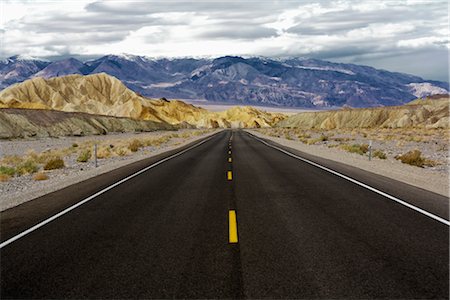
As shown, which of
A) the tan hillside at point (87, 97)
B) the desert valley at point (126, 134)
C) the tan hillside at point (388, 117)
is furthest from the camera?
the tan hillside at point (87, 97)

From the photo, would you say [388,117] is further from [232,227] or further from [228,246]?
[228,246]

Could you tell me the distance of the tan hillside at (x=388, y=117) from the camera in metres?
105

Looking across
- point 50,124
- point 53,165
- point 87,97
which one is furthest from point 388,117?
point 53,165

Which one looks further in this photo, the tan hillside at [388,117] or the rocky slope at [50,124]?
the tan hillside at [388,117]

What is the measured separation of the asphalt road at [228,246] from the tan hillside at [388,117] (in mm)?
88787

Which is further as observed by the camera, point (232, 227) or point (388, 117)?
point (388, 117)

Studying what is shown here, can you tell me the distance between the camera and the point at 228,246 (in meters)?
6.74

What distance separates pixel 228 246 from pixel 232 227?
3.91 feet

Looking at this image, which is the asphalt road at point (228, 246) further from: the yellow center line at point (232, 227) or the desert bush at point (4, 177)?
the desert bush at point (4, 177)

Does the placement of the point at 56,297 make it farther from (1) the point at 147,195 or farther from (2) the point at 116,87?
(2) the point at 116,87

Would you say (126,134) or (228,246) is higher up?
(228,246)

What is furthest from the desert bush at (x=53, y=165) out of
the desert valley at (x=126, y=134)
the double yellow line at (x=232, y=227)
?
the double yellow line at (x=232, y=227)

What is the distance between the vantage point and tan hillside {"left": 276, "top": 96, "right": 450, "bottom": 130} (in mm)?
105312

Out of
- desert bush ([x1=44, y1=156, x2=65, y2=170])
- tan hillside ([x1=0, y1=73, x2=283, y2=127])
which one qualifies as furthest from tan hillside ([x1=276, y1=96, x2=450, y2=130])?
desert bush ([x1=44, y1=156, x2=65, y2=170])
